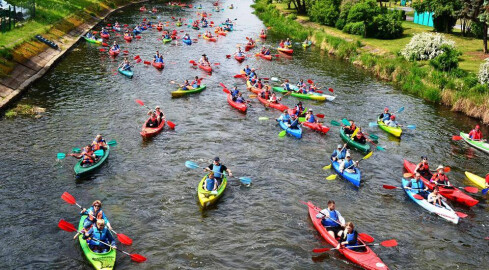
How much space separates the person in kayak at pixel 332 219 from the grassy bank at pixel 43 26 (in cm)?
2789

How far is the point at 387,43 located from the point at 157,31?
33581 millimetres

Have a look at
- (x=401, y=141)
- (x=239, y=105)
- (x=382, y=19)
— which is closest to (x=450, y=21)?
(x=382, y=19)

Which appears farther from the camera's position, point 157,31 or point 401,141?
point 157,31

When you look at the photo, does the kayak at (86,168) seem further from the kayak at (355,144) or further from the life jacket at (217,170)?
the kayak at (355,144)

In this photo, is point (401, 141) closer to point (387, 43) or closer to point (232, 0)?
point (387, 43)

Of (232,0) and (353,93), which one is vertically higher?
(232,0)

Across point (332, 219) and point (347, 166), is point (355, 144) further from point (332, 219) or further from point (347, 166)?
point (332, 219)

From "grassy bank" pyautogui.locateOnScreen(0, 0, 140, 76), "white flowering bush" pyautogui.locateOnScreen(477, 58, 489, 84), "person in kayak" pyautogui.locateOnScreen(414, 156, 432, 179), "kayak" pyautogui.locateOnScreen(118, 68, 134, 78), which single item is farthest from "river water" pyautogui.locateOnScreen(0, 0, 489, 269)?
"white flowering bush" pyautogui.locateOnScreen(477, 58, 489, 84)

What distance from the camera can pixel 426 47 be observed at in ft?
142

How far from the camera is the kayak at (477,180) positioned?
2416 centimetres

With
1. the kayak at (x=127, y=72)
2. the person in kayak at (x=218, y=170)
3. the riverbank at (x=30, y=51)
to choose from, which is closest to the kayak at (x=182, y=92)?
the kayak at (x=127, y=72)

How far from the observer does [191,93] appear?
37906mm

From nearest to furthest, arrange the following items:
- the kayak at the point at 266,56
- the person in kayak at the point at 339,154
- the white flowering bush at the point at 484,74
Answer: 1. the person in kayak at the point at 339,154
2. the white flowering bush at the point at 484,74
3. the kayak at the point at 266,56

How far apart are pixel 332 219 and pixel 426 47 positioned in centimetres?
3091
